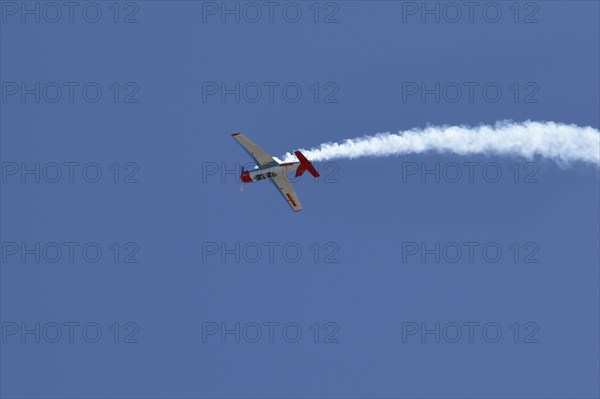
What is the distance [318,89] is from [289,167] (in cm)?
735

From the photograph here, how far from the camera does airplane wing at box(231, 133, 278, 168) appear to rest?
54.1m

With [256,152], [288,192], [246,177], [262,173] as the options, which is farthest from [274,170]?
[288,192]

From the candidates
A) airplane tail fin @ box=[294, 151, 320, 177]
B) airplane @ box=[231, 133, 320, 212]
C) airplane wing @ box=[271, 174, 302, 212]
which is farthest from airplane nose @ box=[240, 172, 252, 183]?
airplane tail fin @ box=[294, 151, 320, 177]

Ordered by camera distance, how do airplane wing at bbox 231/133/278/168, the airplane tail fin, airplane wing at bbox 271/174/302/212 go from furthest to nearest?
airplane wing at bbox 271/174/302/212 < airplane wing at bbox 231/133/278/168 < the airplane tail fin

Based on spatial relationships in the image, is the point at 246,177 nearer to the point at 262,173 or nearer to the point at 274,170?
the point at 262,173

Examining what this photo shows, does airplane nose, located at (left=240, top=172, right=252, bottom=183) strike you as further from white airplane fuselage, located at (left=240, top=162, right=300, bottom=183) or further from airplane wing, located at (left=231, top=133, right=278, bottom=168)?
airplane wing, located at (left=231, top=133, right=278, bottom=168)

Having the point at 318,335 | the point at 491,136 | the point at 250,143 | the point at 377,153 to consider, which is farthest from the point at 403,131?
the point at 318,335

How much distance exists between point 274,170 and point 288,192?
→ 2.14 metres

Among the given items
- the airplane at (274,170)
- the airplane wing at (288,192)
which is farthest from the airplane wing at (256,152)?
the airplane wing at (288,192)

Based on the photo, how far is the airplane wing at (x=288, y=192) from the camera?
5566cm

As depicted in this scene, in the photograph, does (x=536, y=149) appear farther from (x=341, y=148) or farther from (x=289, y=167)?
(x=289, y=167)

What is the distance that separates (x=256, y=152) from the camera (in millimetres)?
54469

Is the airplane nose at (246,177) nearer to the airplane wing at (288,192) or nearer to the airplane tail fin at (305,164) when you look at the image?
the airplane wing at (288,192)

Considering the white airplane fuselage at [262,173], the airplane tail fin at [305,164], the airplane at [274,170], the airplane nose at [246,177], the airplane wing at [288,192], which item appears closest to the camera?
the airplane tail fin at [305,164]
